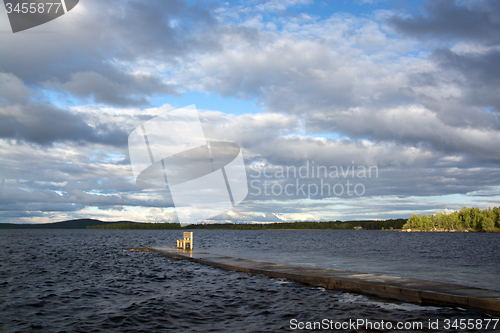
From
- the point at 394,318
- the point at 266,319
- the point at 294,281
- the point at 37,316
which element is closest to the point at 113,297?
the point at 37,316

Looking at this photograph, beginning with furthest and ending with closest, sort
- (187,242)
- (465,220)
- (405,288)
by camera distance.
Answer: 1. (465,220)
2. (187,242)
3. (405,288)

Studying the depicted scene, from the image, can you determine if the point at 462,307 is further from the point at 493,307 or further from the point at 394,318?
the point at 394,318

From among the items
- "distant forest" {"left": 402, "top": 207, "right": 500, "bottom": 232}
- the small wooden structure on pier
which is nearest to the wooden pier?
the small wooden structure on pier

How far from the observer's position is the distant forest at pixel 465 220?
6181 inches

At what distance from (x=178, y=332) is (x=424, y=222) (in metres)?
208

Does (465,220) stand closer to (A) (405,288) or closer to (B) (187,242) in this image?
(B) (187,242)

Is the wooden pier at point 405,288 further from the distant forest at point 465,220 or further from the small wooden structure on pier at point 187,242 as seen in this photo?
the distant forest at point 465,220

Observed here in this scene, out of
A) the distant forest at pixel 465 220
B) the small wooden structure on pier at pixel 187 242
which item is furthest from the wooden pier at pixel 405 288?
the distant forest at pixel 465 220

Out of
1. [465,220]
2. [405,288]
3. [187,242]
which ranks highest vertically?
[405,288]

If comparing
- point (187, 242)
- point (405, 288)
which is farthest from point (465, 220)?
point (405, 288)

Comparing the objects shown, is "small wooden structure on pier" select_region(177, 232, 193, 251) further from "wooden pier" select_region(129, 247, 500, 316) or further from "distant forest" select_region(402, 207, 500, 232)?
"distant forest" select_region(402, 207, 500, 232)

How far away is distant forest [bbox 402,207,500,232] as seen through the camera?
157 meters

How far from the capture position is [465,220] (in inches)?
6565

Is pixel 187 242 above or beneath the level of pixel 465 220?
above
